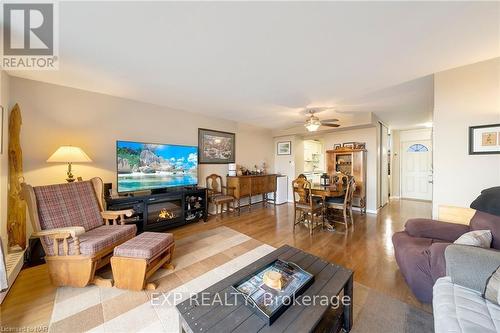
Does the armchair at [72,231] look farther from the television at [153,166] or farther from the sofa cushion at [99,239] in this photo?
the television at [153,166]

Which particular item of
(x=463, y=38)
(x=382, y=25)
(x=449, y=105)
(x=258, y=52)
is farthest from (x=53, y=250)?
(x=449, y=105)

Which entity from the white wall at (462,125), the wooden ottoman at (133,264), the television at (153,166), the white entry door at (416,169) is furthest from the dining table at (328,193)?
the white entry door at (416,169)

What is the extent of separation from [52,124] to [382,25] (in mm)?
3902

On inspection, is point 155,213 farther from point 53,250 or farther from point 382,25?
point 382,25

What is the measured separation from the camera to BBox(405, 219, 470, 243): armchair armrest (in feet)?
6.02

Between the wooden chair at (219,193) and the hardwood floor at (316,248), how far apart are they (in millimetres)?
358

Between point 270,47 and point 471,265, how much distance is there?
7.18 ft

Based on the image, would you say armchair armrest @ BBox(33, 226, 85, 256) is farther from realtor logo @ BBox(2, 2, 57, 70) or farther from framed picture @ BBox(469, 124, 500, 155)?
framed picture @ BBox(469, 124, 500, 155)

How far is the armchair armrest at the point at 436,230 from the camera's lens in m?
1.84

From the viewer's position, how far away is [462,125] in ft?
6.90

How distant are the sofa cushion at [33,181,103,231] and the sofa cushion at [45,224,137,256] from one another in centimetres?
17

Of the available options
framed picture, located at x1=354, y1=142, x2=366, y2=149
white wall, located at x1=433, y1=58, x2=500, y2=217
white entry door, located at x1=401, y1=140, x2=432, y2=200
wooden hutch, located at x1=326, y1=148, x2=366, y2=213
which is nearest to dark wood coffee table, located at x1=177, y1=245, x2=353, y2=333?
white wall, located at x1=433, y1=58, x2=500, y2=217

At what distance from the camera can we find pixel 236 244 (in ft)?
9.13

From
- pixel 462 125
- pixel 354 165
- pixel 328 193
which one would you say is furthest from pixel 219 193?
pixel 462 125
